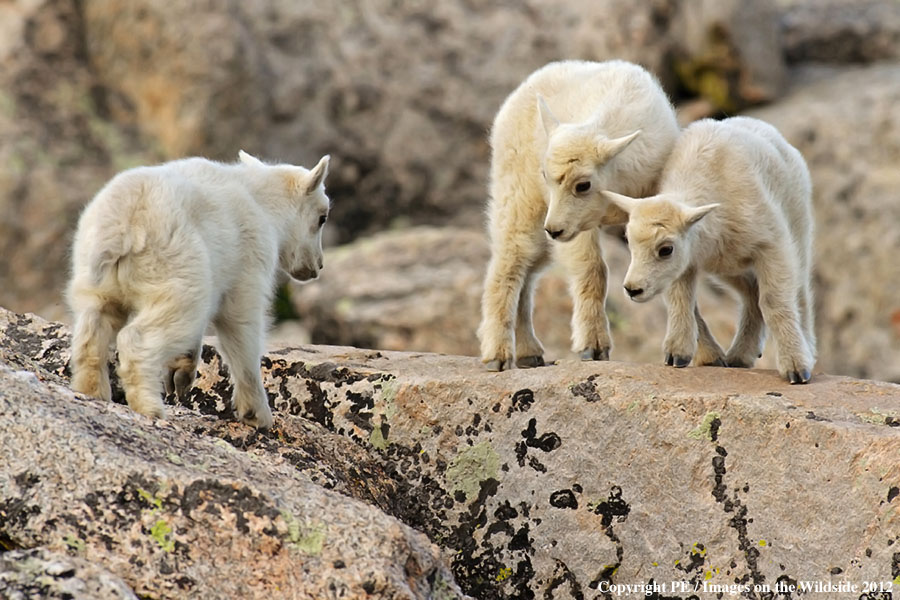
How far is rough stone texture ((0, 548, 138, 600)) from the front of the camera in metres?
3.77

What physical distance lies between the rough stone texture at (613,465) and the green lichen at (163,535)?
53 centimetres

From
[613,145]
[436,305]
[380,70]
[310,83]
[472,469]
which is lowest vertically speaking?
[472,469]

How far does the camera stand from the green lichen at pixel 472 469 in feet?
19.7

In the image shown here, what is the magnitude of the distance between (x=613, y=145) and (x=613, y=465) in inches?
79.9

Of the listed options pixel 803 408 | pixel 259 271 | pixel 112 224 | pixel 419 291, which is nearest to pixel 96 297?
pixel 112 224

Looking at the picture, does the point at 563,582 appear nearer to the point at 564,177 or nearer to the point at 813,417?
the point at 813,417

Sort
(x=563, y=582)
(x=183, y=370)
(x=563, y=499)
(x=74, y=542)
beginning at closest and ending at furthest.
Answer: (x=74, y=542)
(x=563, y=582)
(x=563, y=499)
(x=183, y=370)

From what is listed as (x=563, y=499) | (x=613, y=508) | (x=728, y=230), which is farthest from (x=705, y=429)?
(x=728, y=230)

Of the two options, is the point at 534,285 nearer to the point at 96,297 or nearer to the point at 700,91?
the point at 96,297

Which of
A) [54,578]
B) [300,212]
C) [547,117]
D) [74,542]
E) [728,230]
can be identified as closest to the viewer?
[54,578]

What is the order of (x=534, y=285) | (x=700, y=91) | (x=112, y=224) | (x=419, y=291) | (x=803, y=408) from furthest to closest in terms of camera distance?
(x=700, y=91), (x=419, y=291), (x=534, y=285), (x=803, y=408), (x=112, y=224)

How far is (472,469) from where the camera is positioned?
6.06 metres

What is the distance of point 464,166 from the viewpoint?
1616 cm

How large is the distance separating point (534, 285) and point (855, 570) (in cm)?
343
